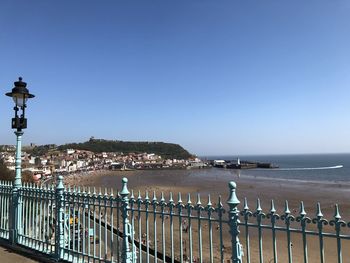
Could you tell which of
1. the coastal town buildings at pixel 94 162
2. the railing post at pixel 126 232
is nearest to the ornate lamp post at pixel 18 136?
the railing post at pixel 126 232

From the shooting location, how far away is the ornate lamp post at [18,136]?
7859mm

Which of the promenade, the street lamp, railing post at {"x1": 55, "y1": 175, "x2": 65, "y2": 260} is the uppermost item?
the street lamp

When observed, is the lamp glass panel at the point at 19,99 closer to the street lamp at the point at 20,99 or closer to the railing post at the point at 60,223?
the street lamp at the point at 20,99

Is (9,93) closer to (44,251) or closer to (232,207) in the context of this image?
(44,251)

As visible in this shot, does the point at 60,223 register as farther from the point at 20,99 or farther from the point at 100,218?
the point at 20,99

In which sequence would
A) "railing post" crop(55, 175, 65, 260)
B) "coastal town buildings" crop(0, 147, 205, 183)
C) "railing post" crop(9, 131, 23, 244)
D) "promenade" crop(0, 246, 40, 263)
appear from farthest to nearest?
1. "coastal town buildings" crop(0, 147, 205, 183)
2. "railing post" crop(9, 131, 23, 244)
3. "promenade" crop(0, 246, 40, 263)
4. "railing post" crop(55, 175, 65, 260)

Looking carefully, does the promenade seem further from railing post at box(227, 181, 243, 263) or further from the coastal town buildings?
the coastal town buildings

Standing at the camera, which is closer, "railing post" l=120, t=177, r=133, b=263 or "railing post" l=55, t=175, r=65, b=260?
"railing post" l=120, t=177, r=133, b=263

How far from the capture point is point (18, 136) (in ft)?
27.0

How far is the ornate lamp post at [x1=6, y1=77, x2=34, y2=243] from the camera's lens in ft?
25.8

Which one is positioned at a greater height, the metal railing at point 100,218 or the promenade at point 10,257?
the metal railing at point 100,218

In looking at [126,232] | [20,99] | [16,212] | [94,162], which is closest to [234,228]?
[126,232]

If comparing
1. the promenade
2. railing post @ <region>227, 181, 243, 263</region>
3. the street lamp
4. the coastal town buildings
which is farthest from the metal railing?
the coastal town buildings

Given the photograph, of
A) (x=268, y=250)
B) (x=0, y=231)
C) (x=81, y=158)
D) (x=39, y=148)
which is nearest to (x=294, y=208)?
(x=268, y=250)
